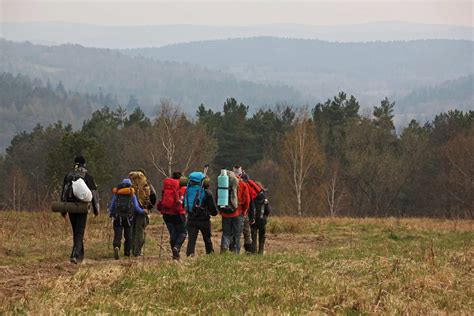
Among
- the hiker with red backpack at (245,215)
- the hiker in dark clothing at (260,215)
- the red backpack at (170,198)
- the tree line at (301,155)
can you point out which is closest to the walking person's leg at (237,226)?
the hiker with red backpack at (245,215)

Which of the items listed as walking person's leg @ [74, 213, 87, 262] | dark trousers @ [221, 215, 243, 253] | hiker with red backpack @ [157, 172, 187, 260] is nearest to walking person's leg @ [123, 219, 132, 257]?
hiker with red backpack @ [157, 172, 187, 260]

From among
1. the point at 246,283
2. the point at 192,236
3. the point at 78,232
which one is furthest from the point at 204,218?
the point at 246,283

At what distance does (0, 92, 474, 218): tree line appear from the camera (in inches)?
2381

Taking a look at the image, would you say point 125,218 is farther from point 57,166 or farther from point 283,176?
point 283,176

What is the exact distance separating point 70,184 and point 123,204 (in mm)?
1953

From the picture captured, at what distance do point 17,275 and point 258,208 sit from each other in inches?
223

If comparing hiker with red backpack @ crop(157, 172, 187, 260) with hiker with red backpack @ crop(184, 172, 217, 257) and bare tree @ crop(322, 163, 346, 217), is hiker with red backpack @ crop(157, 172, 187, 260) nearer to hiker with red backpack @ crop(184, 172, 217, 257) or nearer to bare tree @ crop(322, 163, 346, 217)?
hiker with red backpack @ crop(184, 172, 217, 257)

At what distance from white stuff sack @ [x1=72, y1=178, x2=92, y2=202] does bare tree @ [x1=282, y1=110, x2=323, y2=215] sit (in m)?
45.2

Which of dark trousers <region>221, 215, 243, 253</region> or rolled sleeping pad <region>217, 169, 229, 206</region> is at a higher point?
rolled sleeping pad <region>217, 169, 229, 206</region>

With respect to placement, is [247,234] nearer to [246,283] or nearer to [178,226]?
[178,226]

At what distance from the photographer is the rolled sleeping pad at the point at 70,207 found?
13.7 m

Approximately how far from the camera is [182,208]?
1552cm

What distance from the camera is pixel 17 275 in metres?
12.2

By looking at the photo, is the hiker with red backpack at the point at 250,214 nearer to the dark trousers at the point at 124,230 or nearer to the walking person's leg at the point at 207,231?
the walking person's leg at the point at 207,231
